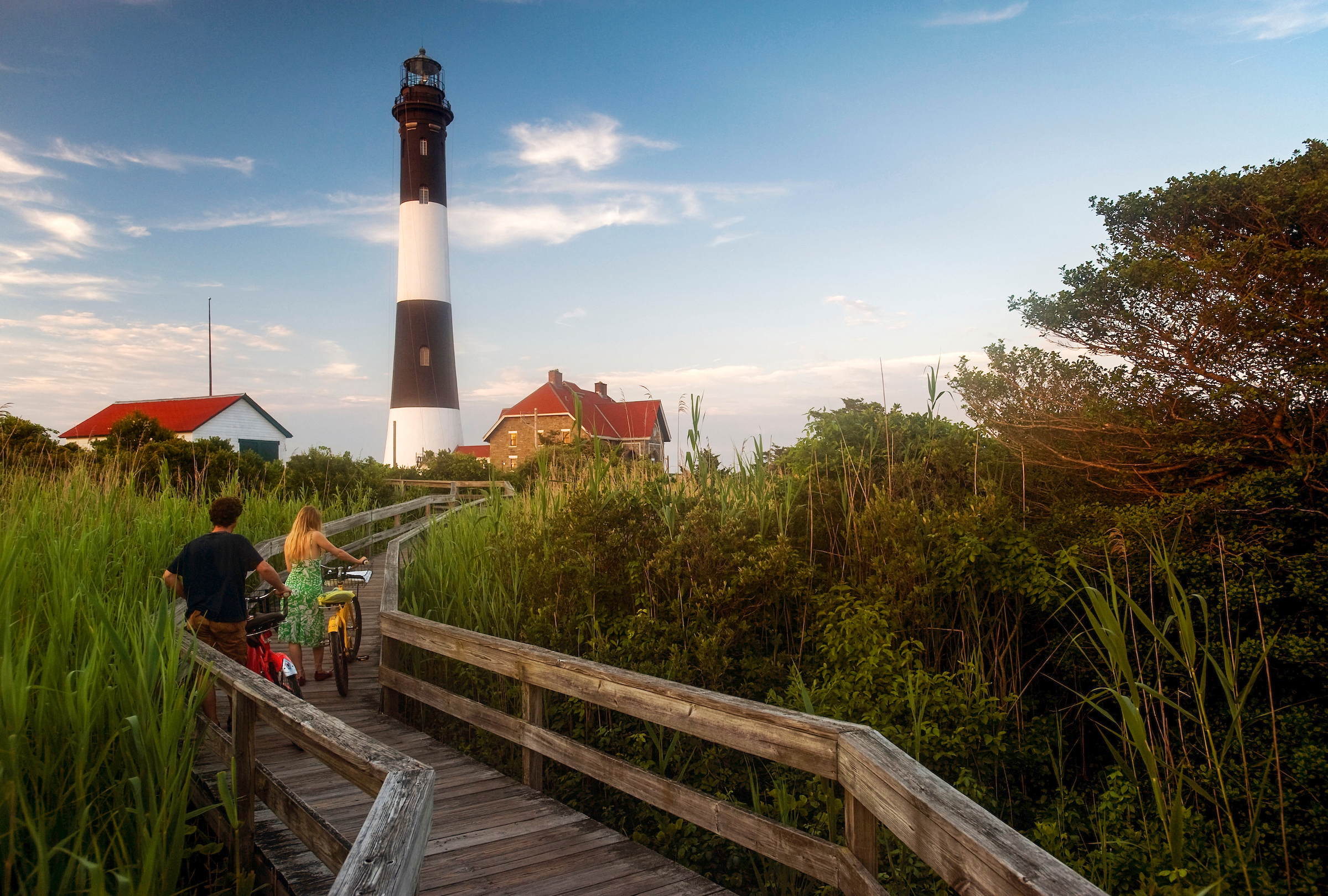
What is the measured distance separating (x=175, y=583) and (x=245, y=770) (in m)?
2.26

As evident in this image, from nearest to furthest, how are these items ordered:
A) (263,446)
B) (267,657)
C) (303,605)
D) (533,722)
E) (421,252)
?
(533,722), (267,657), (303,605), (421,252), (263,446)

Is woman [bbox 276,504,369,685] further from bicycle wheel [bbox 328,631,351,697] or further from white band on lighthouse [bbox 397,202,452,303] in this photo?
white band on lighthouse [bbox 397,202,452,303]

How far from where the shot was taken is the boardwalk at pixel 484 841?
3.28 meters

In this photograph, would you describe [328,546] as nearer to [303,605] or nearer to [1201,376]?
[303,605]

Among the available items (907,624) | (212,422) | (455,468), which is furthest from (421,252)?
(907,624)

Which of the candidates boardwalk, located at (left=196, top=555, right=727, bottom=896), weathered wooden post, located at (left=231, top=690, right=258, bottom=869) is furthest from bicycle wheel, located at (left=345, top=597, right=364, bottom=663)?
weathered wooden post, located at (left=231, top=690, right=258, bottom=869)

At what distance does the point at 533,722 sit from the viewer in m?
4.50

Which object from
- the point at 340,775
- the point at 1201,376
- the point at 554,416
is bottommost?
the point at 340,775

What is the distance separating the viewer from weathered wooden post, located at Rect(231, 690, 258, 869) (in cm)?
323

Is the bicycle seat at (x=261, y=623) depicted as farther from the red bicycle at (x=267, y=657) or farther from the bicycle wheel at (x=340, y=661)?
the bicycle wheel at (x=340, y=661)

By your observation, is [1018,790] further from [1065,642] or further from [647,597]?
[647,597]

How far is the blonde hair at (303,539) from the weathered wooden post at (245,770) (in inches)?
131

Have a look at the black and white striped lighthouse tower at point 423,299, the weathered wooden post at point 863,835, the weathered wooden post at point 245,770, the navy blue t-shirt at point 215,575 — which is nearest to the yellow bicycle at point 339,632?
the navy blue t-shirt at point 215,575

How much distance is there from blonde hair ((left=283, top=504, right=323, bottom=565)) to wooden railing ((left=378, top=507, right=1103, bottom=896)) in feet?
5.31
